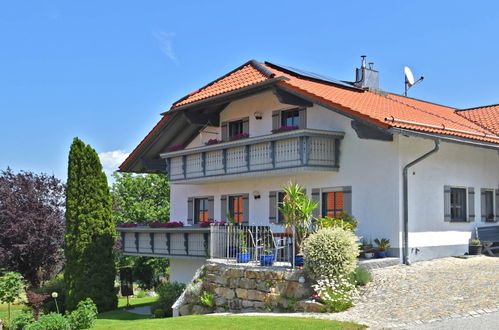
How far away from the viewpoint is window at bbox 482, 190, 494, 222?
2159cm

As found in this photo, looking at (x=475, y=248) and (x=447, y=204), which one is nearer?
(x=447, y=204)

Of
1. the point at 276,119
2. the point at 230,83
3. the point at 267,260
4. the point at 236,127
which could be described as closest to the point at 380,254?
the point at 267,260

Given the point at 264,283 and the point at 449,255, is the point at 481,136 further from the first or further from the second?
the point at 264,283

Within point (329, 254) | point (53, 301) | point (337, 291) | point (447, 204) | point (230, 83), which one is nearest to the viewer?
point (337, 291)

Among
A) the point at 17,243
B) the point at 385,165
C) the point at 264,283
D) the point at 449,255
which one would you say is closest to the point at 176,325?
the point at 264,283

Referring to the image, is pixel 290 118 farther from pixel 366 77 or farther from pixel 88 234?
pixel 88 234

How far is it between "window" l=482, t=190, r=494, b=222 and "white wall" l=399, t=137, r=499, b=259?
280 mm

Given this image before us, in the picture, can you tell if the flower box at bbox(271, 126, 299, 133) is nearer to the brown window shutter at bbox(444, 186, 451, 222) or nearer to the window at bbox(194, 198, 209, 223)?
the brown window shutter at bbox(444, 186, 451, 222)

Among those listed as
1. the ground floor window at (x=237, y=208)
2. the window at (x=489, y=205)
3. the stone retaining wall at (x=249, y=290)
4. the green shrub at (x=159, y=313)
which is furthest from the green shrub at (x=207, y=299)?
the window at (x=489, y=205)

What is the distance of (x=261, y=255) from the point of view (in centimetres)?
1739

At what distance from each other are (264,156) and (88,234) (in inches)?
340

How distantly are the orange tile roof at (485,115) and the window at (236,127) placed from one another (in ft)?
29.3

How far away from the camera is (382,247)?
18266 mm

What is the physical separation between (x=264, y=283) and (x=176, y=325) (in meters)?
2.97
